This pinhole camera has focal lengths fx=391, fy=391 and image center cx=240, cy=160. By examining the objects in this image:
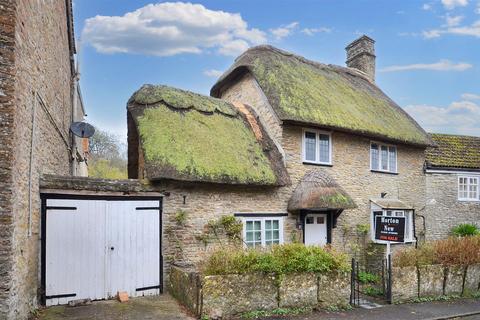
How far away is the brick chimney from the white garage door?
15947mm

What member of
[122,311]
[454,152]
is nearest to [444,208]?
[454,152]

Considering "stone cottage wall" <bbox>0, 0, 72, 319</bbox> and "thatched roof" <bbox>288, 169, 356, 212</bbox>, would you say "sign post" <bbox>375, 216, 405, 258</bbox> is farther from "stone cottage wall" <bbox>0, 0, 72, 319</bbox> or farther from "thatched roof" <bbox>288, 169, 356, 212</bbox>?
"stone cottage wall" <bbox>0, 0, 72, 319</bbox>

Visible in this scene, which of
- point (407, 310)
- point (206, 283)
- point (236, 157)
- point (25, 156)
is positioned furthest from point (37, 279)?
point (407, 310)

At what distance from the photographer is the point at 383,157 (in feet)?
55.6

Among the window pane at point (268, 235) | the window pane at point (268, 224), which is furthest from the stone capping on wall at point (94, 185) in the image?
the window pane at point (268, 235)

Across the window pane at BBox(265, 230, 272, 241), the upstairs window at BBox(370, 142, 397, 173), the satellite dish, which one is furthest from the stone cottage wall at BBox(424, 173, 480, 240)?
the satellite dish

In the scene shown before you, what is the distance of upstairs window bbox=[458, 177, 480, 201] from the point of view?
62.8 feet

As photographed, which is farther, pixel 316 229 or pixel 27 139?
pixel 316 229

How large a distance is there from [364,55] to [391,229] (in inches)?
557

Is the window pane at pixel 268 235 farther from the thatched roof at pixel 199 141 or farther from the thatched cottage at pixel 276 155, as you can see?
the thatched roof at pixel 199 141

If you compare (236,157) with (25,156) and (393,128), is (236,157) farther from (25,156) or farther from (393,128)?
(393,128)

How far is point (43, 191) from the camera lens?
30.3 feet

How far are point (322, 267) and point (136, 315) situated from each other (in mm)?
4542

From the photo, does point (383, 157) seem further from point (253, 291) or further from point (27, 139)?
point (27, 139)
